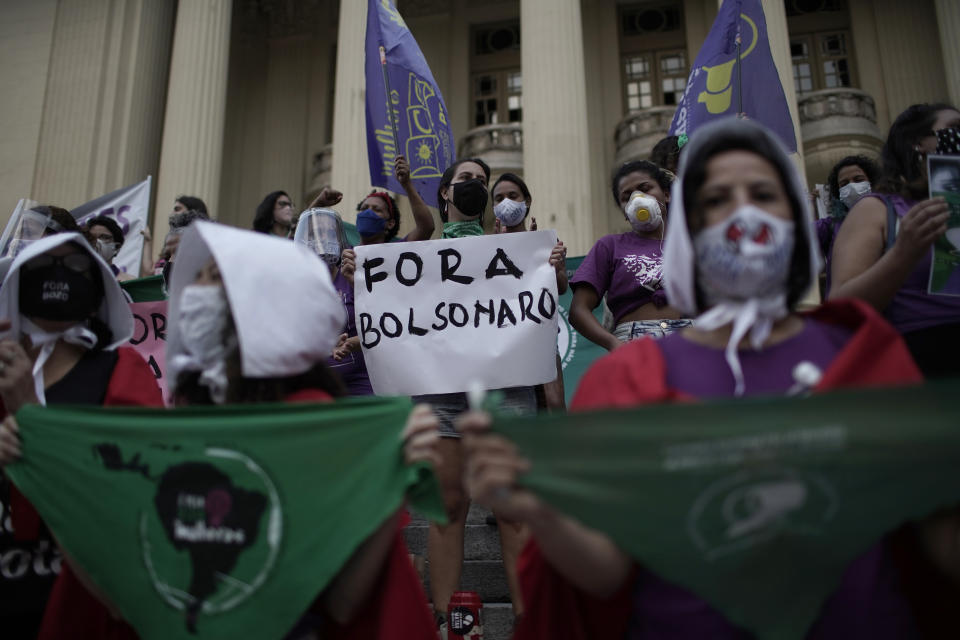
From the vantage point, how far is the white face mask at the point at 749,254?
189 centimetres

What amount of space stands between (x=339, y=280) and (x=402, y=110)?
181 centimetres

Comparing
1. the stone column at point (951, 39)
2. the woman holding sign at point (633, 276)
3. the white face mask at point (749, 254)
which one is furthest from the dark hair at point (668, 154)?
the stone column at point (951, 39)

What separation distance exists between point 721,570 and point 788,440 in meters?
0.33

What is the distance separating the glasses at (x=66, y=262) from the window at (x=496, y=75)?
17.5 m

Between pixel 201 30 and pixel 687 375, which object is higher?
pixel 201 30

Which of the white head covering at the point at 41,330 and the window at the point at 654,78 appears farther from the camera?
the window at the point at 654,78

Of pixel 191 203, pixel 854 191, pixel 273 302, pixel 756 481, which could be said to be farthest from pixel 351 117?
pixel 756 481

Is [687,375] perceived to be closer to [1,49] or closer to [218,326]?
[218,326]

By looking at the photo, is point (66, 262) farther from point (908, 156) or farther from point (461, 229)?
point (908, 156)

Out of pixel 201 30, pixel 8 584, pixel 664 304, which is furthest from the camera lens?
pixel 201 30

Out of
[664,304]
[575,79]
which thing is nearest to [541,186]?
[575,79]

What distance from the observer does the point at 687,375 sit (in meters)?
1.91

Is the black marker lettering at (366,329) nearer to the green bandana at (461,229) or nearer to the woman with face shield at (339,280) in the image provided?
the woman with face shield at (339,280)

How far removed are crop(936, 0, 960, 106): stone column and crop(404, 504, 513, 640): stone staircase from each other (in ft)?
47.8
